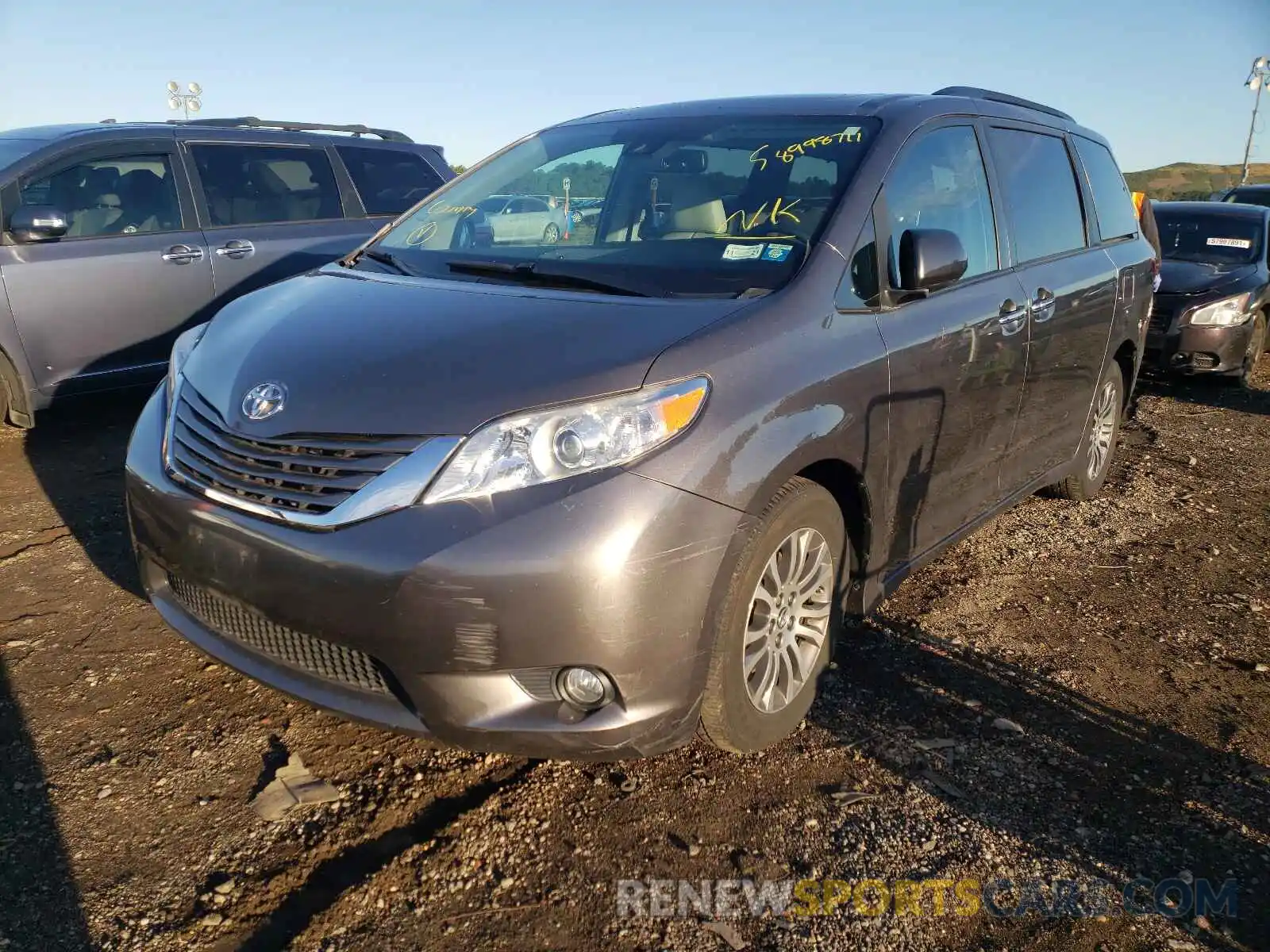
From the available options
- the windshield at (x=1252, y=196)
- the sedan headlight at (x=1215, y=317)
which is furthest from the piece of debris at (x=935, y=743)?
the windshield at (x=1252, y=196)

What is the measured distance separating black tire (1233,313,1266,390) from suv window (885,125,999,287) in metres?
6.01

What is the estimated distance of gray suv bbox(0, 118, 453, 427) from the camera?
519 cm

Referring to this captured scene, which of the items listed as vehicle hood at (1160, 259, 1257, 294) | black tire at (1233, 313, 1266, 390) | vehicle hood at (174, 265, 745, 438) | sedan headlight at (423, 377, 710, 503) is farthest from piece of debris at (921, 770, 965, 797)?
black tire at (1233, 313, 1266, 390)

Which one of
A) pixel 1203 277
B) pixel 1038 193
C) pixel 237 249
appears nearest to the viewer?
pixel 1038 193

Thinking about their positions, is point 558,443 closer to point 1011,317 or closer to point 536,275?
point 536,275

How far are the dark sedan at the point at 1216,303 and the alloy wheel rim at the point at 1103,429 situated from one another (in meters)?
2.85

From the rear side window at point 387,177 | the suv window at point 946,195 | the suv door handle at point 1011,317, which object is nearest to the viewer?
the suv window at point 946,195

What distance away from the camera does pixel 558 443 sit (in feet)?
7.32

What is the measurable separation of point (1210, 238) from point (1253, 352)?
1.33 m

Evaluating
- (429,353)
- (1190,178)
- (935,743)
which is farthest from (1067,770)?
(1190,178)

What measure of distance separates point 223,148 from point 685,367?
501 cm

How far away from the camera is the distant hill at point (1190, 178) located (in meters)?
45.2

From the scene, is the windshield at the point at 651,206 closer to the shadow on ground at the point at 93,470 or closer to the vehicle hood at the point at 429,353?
the vehicle hood at the point at 429,353

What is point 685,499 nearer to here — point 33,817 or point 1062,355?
point 33,817
